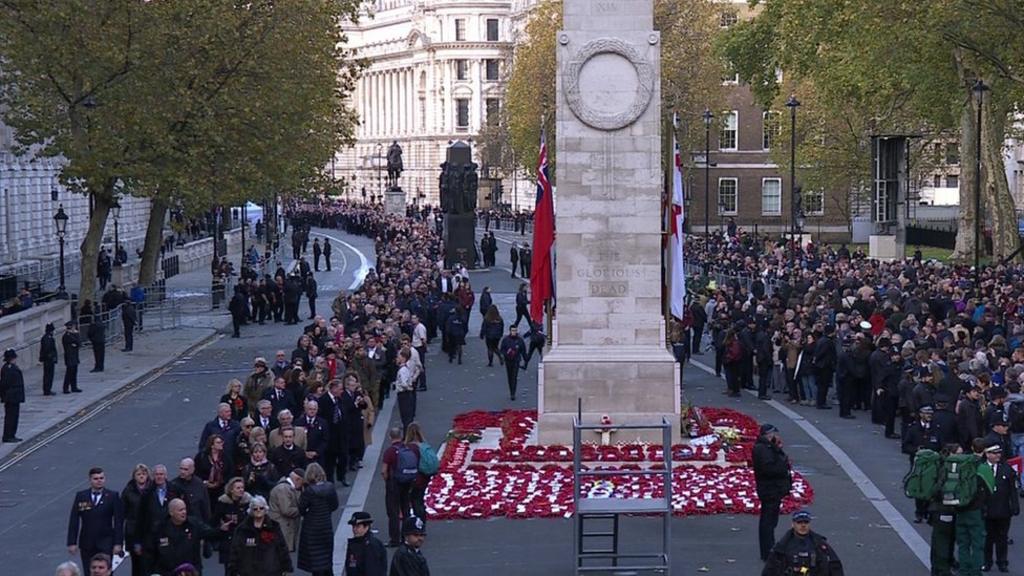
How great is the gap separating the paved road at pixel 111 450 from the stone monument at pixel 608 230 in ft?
13.1

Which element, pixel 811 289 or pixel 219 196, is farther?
pixel 219 196

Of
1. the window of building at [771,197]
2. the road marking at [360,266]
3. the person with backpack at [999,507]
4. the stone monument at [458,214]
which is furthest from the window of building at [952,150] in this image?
the person with backpack at [999,507]

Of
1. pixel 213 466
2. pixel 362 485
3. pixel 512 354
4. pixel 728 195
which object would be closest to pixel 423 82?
pixel 728 195

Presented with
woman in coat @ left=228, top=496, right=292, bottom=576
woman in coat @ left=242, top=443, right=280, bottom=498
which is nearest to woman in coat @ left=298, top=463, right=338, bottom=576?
woman in coat @ left=242, top=443, right=280, bottom=498

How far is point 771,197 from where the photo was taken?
88000 millimetres

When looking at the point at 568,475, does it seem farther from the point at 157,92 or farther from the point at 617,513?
the point at 157,92

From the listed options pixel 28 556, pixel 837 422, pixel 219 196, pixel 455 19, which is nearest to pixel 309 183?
pixel 219 196

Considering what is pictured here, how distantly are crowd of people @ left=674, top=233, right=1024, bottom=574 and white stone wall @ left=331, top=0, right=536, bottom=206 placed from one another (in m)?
109

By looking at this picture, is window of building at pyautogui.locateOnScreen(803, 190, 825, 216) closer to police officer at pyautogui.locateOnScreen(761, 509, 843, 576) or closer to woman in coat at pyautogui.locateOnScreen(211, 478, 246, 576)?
woman in coat at pyautogui.locateOnScreen(211, 478, 246, 576)

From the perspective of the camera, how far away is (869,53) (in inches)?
1928

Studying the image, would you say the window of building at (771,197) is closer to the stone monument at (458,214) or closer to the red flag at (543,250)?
the stone monument at (458,214)

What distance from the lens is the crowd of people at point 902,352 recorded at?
17812 millimetres

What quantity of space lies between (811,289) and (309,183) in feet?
71.0

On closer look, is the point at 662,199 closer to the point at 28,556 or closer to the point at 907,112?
the point at 28,556
